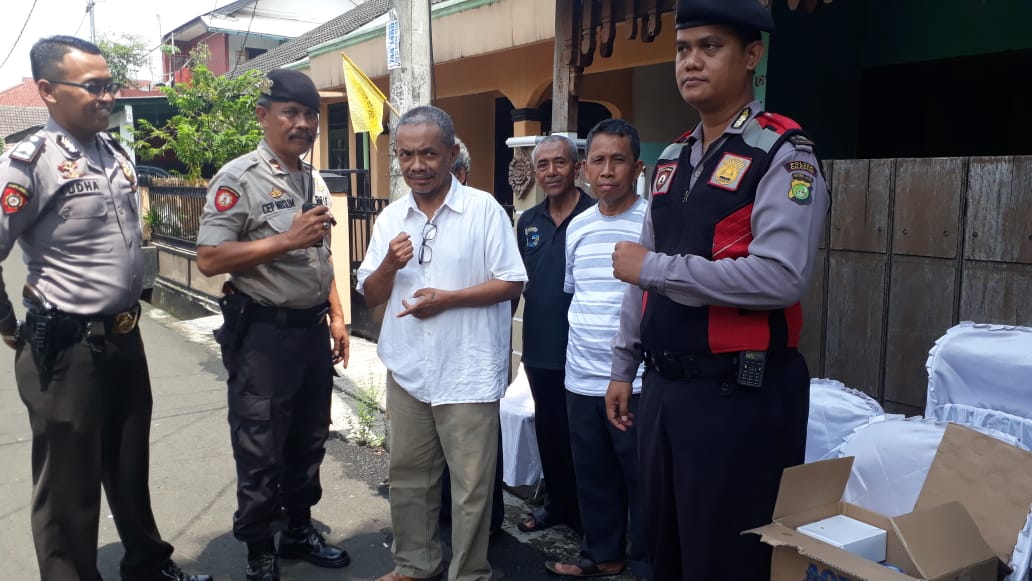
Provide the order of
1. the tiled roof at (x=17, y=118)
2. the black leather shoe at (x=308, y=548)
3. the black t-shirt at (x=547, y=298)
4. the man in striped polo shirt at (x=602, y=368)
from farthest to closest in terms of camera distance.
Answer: the tiled roof at (x=17, y=118) → the black t-shirt at (x=547, y=298) → the black leather shoe at (x=308, y=548) → the man in striped polo shirt at (x=602, y=368)

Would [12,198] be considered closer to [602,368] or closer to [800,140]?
[602,368]

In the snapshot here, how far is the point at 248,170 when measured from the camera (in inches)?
118

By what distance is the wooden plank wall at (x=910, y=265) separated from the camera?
279 cm

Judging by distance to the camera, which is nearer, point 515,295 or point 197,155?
point 515,295

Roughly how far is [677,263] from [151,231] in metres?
12.0

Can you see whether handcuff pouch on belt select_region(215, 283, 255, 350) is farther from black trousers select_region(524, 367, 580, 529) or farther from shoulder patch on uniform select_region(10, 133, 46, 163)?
black trousers select_region(524, 367, 580, 529)

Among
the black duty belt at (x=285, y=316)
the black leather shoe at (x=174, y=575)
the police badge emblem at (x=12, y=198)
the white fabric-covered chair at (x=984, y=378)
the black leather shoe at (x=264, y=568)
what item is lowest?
the black leather shoe at (x=174, y=575)

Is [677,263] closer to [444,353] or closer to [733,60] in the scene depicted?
[733,60]

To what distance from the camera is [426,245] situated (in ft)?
9.43

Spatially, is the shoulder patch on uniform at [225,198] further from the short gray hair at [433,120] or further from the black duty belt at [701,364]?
the black duty belt at [701,364]

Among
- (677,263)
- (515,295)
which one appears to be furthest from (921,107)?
(677,263)

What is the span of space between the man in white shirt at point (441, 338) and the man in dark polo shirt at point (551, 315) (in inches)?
22.0

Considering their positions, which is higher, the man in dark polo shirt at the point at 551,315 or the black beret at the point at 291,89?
the black beret at the point at 291,89

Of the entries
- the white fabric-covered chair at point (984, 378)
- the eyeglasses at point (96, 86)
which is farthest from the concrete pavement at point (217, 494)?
the eyeglasses at point (96, 86)
